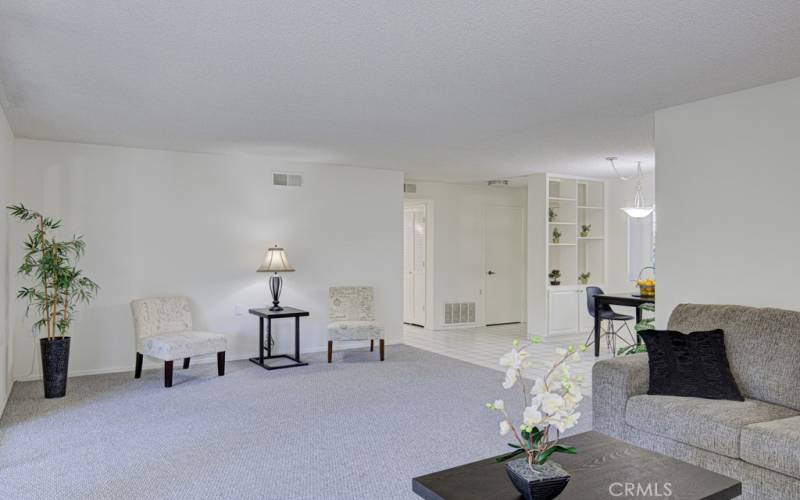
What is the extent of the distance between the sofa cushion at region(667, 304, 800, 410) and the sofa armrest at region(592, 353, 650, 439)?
519 millimetres

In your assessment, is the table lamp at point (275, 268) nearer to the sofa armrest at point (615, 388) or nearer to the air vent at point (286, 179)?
the air vent at point (286, 179)

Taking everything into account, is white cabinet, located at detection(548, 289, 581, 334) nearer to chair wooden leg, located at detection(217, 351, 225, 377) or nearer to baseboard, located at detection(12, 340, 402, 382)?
baseboard, located at detection(12, 340, 402, 382)

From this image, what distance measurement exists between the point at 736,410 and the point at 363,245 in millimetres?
5071

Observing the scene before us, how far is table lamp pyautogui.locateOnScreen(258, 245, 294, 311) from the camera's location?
6270 millimetres

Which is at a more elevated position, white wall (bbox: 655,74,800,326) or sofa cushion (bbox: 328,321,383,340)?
white wall (bbox: 655,74,800,326)

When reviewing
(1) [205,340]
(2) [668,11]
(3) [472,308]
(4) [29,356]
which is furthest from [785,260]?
(4) [29,356]

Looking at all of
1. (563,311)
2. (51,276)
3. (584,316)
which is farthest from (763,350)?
(51,276)

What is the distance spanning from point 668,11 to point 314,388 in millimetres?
4062

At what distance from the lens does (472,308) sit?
9203 mm

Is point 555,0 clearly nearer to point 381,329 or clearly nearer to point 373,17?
point 373,17

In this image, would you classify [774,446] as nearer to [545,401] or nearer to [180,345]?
[545,401]

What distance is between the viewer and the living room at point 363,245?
103 inches

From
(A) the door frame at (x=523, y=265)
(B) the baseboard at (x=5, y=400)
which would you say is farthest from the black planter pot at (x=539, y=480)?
(A) the door frame at (x=523, y=265)

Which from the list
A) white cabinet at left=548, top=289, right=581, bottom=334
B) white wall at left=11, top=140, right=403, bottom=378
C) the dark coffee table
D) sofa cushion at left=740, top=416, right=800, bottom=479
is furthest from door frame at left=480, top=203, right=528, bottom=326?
the dark coffee table
